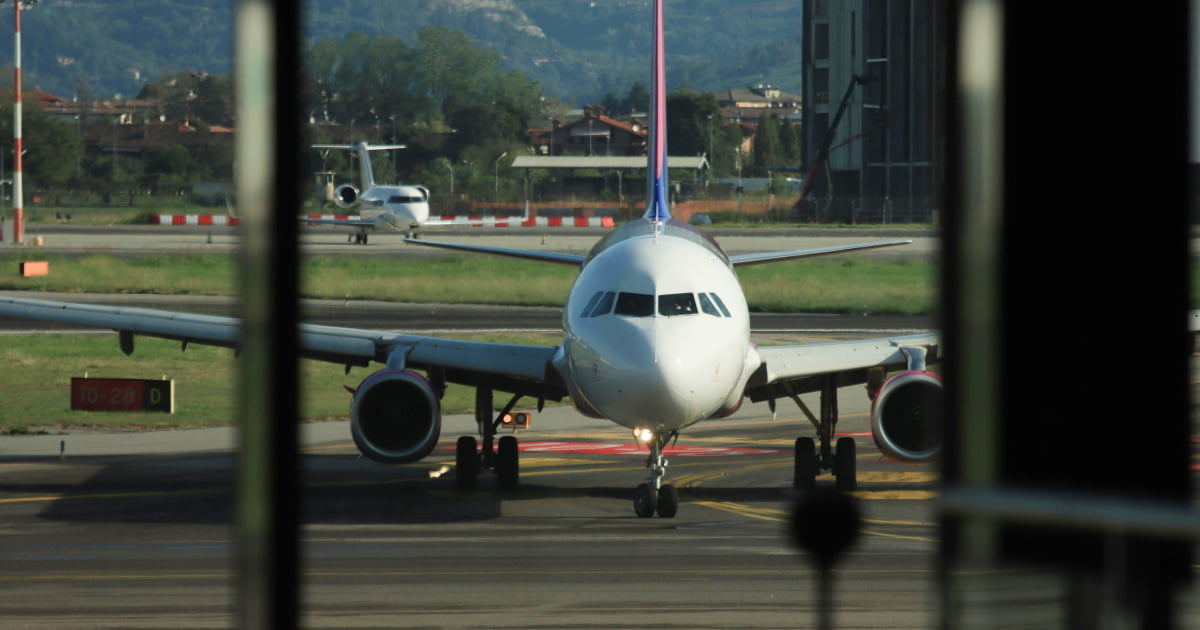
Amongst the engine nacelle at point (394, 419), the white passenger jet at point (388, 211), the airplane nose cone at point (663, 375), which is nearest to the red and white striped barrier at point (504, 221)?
the white passenger jet at point (388, 211)

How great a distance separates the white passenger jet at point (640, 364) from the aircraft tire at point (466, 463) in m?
0.02

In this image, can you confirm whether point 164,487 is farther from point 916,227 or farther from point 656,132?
point 916,227

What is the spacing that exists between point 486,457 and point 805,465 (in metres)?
4.64

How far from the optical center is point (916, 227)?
9194cm

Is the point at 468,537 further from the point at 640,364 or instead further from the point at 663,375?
the point at 663,375

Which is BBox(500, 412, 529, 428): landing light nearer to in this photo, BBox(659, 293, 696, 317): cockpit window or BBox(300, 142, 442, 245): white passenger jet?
BBox(659, 293, 696, 317): cockpit window

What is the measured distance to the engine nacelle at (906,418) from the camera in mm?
18234

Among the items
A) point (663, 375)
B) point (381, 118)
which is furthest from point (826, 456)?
point (381, 118)

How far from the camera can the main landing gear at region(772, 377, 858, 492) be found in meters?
19.7

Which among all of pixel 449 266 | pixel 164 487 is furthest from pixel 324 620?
pixel 449 266

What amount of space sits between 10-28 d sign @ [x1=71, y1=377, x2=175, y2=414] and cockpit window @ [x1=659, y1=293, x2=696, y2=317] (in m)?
11.0

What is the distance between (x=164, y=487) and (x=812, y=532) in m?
17.9

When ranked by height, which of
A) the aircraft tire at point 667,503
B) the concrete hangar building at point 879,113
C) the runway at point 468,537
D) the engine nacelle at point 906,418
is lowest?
the runway at point 468,537

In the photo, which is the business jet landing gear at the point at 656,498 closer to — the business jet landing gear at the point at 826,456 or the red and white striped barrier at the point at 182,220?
the business jet landing gear at the point at 826,456
